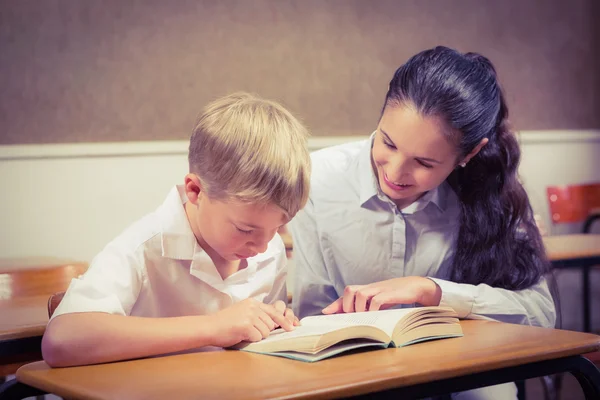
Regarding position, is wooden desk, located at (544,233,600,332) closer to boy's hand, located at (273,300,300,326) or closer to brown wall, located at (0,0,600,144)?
boy's hand, located at (273,300,300,326)

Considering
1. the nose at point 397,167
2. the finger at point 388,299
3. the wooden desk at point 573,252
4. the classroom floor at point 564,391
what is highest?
the nose at point 397,167

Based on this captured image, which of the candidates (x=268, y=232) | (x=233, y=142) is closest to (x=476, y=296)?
(x=268, y=232)

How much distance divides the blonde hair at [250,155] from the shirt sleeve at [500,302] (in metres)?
0.36

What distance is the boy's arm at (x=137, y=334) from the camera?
1.06m

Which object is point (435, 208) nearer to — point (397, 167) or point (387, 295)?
point (397, 167)

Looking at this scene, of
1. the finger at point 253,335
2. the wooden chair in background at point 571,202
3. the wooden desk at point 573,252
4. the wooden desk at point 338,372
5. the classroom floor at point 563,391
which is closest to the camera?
the wooden desk at point 338,372

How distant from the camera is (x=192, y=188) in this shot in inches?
52.4

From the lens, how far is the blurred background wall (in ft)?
11.2

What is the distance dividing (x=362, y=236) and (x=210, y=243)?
0.49 metres

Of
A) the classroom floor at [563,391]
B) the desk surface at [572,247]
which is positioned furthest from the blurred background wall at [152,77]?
the desk surface at [572,247]

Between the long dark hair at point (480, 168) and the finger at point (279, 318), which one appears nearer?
the finger at point (279, 318)

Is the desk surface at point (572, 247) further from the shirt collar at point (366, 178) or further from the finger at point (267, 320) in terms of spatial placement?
the finger at point (267, 320)

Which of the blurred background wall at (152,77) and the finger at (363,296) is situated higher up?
the blurred background wall at (152,77)

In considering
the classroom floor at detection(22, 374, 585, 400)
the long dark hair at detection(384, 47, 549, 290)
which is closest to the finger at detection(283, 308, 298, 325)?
the long dark hair at detection(384, 47, 549, 290)
